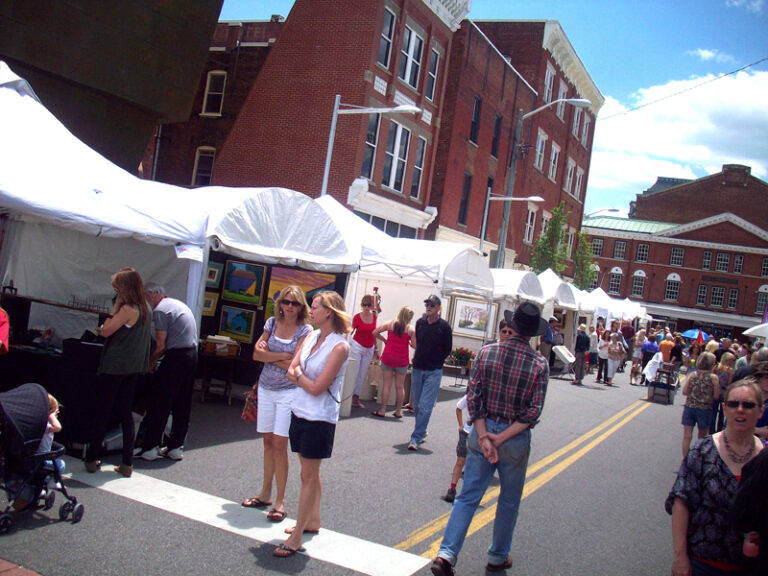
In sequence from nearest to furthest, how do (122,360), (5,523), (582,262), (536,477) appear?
1. (5,523)
2. (122,360)
3. (536,477)
4. (582,262)

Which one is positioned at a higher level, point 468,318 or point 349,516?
point 468,318

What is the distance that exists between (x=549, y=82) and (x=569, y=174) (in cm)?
795

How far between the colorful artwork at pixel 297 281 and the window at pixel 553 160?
30.2 metres

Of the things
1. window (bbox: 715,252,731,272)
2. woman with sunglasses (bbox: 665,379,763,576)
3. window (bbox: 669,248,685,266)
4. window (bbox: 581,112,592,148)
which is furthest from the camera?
window (bbox: 669,248,685,266)

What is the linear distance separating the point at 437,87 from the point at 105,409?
21.6 metres

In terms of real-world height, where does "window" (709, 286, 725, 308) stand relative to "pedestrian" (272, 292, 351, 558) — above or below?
above

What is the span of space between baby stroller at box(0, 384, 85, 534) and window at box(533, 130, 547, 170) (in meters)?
34.5

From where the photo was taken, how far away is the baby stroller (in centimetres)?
488

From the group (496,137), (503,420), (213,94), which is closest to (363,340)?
(503,420)

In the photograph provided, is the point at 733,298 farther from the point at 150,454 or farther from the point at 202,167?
the point at 150,454

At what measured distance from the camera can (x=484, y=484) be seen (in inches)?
192

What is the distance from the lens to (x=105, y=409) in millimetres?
6480

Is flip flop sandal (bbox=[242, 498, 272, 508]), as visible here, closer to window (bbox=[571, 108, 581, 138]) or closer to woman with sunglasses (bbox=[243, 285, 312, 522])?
woman with sunglasses (bbox=[243, 285, 312, 522])

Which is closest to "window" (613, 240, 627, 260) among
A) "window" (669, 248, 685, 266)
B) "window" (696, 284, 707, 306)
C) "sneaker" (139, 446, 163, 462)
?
"window" (669, 248, 685, 266)
